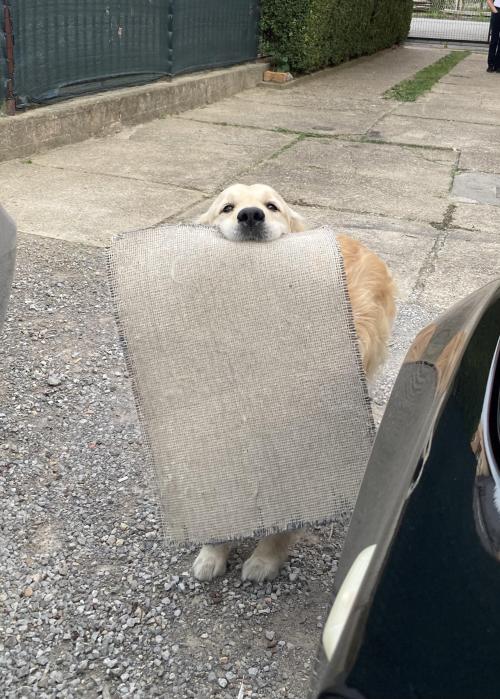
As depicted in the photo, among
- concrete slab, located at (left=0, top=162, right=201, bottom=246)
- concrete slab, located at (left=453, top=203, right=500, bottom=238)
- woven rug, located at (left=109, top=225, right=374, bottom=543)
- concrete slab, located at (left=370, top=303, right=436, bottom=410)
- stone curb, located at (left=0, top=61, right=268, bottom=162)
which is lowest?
concrete slab, located at (left=370, top=303, right=436, bottom=410)

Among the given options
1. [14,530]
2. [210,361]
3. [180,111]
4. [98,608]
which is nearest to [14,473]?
[14,530]

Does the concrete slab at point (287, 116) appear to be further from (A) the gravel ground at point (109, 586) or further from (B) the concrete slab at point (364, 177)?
(A) the gravel ground at point (109, 586)

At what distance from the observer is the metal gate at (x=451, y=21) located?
2586cm

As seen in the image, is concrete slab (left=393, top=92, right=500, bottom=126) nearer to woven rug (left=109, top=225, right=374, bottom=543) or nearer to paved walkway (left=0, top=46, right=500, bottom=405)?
paved walkway (left=0, top=46, right=500, bottom=405)

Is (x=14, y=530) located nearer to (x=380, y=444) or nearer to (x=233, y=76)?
(x=380, y=444)

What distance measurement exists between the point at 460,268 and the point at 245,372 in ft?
11.4

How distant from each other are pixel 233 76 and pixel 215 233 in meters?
9.85

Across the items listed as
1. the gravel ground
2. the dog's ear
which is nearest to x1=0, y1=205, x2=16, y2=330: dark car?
the gravel ground

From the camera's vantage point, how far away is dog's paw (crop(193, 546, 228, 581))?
2.49 meters

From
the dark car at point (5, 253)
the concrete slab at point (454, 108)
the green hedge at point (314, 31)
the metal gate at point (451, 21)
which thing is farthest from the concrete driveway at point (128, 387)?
the metal gate at point (451, 21)

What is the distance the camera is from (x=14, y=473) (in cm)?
296

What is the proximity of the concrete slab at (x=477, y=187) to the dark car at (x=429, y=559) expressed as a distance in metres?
5.95

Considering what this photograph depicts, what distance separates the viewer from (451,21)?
32.0 m

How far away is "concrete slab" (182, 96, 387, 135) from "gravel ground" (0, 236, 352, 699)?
268 inches
